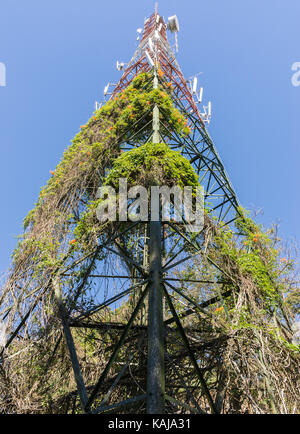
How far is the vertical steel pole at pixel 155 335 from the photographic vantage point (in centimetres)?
372

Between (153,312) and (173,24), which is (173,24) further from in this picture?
(153,312)

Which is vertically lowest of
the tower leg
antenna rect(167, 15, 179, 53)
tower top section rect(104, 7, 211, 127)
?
the tower leg

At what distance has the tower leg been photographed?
12.2 feet

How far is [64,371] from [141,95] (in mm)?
7007

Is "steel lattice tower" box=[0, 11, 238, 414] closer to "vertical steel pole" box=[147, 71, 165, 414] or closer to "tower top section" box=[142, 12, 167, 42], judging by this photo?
"vertical steel pole" box=[147, 71, 165, 414]

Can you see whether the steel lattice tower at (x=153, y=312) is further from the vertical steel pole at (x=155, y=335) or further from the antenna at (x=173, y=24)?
the antenna at (x=173, y=24)

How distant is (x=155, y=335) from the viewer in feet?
13.6

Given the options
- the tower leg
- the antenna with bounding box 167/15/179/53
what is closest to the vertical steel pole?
the tower leg

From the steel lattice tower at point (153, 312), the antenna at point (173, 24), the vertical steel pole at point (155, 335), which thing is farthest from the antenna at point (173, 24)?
the vertical steel pole at point (155, 335)

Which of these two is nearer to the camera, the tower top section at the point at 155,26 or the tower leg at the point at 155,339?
the tower leg at the point at 155,339

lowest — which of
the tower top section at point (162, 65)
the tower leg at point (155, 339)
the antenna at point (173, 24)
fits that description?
the tower leg at point (155, 339)

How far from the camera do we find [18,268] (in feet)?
21.6

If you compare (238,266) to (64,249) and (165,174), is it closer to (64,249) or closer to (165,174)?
(165,174)

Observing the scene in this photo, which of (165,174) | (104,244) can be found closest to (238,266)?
(165,174)
